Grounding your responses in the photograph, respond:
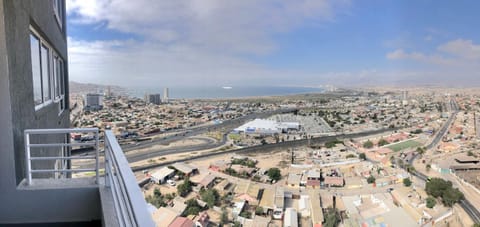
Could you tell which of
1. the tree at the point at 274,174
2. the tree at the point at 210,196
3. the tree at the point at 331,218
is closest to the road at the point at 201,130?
the tree at the point at 210,196

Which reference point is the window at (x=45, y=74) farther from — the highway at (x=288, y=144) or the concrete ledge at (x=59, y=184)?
the highway at (x=288, y=144)

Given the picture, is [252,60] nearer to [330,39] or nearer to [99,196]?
[330,39]

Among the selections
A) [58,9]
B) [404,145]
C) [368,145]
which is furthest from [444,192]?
[58,9]

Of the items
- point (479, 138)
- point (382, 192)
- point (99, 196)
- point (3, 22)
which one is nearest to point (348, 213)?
point (382, 192)

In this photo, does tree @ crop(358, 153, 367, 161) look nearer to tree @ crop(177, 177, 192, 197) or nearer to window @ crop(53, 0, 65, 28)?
tree @ crop(177, 177, 192, 197)

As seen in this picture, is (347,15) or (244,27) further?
(244,27)

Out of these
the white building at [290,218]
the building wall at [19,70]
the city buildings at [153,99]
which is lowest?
the white building at [290,218]

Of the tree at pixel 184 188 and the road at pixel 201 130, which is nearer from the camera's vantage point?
the tree at pixel 184 188

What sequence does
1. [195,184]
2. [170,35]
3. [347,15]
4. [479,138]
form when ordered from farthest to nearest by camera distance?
[170,35]
[347,15]
[479,138]
[195,184]
